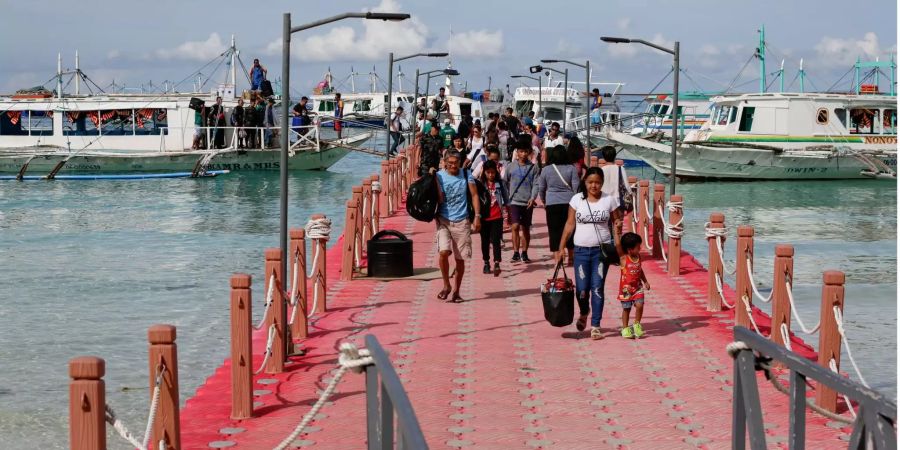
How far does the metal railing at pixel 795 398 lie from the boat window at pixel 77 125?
48190mm

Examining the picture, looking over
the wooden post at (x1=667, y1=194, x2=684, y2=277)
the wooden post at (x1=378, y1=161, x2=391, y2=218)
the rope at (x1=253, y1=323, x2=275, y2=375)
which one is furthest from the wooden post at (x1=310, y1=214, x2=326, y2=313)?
the wooden post at (x1=378, y1=161, x2=391, y2=218)

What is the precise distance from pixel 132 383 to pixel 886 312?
10898mm

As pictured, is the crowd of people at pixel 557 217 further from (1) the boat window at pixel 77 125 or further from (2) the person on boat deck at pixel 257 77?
(1) the boat window at pixel 77 125

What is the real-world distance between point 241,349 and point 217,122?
42184 mm

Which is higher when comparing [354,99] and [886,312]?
[354,99]

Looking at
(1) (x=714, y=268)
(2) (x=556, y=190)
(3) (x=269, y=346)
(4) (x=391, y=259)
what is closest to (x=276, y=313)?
(3) (x=269, y=346)

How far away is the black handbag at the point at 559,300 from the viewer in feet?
37.0

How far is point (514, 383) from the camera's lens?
9.68 metres

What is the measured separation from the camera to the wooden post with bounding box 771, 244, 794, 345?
991cm

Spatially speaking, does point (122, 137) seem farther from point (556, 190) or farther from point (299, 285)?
point (299, 285)

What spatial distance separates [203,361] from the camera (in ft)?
48.3

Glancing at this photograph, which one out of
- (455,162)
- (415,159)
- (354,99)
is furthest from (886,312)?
(354,99)

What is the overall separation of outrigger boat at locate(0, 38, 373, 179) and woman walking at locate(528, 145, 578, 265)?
35.1m

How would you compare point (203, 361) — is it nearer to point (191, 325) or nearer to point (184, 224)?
point (191, 325)
